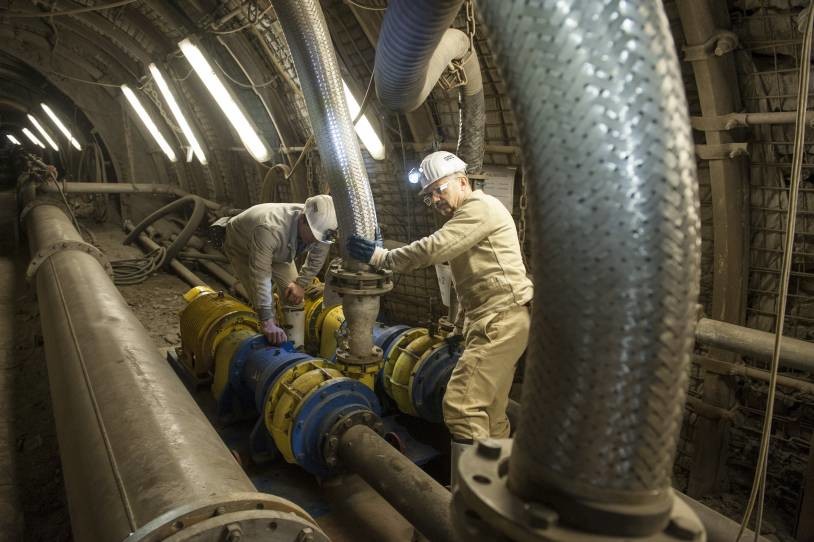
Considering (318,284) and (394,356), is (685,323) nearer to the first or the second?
(394,356)

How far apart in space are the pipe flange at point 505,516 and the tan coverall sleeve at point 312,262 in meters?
3.58

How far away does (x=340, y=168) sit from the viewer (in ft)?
10.0

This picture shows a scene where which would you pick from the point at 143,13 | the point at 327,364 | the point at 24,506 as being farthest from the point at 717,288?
the point at 143,13

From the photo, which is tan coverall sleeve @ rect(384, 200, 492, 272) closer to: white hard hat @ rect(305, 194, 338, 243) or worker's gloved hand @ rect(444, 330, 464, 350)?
worker's gloved hand @ rect(444, 330, 464, 350)

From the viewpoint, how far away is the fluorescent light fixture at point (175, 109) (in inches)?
328

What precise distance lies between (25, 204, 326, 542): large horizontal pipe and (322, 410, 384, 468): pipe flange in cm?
93

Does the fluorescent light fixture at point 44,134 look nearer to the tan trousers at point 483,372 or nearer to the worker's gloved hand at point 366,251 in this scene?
the worker's gloved hand at point 366,251

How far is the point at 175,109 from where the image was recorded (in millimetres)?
8734

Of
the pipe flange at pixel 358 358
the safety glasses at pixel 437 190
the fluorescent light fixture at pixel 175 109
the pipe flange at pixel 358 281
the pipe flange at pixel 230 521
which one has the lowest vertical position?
the pipe flange at pixel 358 358

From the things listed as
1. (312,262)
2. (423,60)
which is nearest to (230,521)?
(423,60)

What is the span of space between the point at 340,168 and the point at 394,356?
144 centimetres

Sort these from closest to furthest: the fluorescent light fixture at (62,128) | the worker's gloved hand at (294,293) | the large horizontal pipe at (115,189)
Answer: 1. the worker's gloved hand at (294,293)
2. the large horizontal pipe at (115,189)
3. the fluorescent light fixture at (62,128)

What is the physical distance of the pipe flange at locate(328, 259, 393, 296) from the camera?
125 inches

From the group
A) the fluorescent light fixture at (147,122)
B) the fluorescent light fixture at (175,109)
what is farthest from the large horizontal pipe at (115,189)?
the fluorescent light fixture at (175,109)
